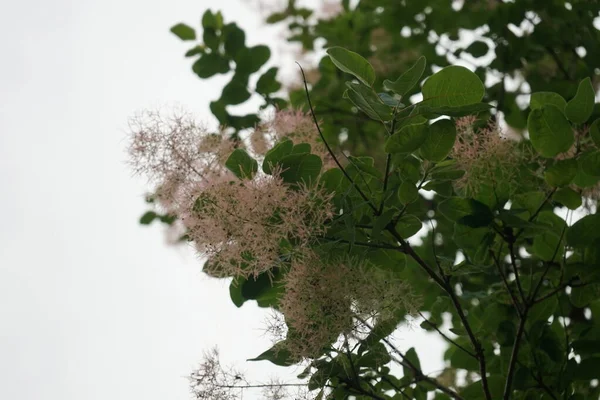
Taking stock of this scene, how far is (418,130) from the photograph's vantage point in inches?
34.5

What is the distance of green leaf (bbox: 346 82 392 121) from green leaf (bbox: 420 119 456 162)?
0.08 m

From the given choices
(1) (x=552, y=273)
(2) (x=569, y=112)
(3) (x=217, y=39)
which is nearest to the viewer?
(2) (x=569, y=112)

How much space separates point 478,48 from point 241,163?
1.28 metres

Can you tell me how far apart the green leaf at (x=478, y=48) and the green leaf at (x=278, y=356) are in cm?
129

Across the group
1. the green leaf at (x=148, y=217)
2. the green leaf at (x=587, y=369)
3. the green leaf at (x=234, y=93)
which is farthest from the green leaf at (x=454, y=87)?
Answer: the green leaf at (x=148, y=217)

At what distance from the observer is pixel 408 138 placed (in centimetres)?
88

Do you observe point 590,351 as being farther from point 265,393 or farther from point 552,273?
point 265,393

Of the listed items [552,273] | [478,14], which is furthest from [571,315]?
[478,14]

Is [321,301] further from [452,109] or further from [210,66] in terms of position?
[210,66]

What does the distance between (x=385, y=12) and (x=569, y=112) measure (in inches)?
51.1

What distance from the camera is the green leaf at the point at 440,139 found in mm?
938

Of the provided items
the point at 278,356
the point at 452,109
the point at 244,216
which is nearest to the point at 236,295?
the point at 278,356

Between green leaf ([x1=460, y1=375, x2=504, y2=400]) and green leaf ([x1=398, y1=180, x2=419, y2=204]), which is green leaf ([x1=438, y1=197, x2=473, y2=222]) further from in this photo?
green leaf ([x1=460, y1=375, x2=504, y2=400])

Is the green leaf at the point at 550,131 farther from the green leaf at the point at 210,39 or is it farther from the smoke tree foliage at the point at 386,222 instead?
the green leaf at the point at 210,39
